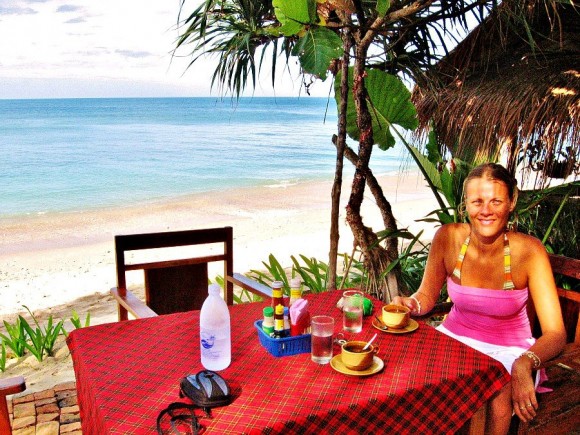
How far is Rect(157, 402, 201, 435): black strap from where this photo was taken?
122cm

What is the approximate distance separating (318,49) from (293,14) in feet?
0.60

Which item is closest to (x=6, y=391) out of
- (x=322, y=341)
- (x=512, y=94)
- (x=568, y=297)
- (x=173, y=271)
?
(x=322, y=341)

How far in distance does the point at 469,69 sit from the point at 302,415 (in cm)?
326

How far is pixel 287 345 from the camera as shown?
63.7 inches

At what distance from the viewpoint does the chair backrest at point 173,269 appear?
2666mm

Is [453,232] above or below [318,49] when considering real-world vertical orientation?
below

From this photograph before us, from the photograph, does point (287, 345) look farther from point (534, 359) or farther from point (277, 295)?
point (534, 359)

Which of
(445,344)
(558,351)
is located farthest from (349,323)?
(558,351)

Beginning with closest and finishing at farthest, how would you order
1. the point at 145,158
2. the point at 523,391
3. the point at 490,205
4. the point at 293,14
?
1. the point at 523,391
2. the point at 490,205
3. the point at 293,14
4. the point at 145,158

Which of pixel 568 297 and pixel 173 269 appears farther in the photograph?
pixel 173 269

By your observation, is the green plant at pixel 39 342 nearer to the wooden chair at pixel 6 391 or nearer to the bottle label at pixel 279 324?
the wooden chair at pixel 6 391

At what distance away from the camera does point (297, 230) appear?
30.6 feet

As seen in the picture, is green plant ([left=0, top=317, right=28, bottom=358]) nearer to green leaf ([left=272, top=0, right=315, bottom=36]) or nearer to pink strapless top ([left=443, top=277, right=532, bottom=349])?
green leaf ([left=272, top=0, right=315, bottom=36])

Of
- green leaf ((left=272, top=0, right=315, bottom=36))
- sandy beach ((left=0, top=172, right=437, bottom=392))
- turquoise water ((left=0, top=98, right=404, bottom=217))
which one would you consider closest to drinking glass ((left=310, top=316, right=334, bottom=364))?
green leaf ((left=272, top=0, right=315, bottom=36))
